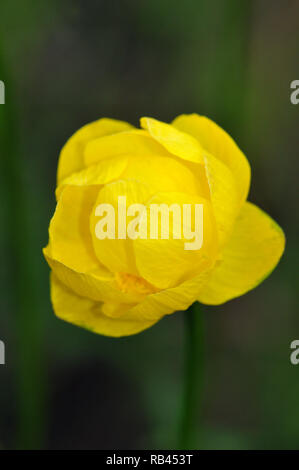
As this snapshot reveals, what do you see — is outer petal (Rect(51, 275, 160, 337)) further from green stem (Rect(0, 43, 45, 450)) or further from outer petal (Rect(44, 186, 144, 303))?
green stem (Rect(0, 43, 45, 450))

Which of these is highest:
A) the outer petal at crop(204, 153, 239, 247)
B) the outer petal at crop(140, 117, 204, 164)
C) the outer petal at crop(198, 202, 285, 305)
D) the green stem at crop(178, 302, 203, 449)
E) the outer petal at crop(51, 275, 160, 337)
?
the outer petal at crop(140, 117, 204, 164)

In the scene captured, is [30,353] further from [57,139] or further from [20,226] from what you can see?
[57,139]

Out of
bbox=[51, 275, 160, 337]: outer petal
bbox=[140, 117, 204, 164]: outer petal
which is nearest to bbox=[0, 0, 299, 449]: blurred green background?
bbox=[51, 275, 160, 337]: outer petal

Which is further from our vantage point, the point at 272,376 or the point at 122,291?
the point at 272,376

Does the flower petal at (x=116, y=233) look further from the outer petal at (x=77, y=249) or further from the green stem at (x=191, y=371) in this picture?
the green stem at (x=191, y=371)

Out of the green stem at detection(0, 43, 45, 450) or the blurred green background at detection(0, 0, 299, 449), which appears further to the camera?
the blurred green background at detection(0, 0, 299, 449)

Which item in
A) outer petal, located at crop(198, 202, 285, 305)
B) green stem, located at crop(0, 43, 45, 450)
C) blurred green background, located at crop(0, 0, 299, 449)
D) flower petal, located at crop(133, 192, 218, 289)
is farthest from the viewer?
blurred green background, located at crop(0, 0, 299, 449)

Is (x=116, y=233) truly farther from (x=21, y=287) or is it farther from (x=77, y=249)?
(x=21, y=287)

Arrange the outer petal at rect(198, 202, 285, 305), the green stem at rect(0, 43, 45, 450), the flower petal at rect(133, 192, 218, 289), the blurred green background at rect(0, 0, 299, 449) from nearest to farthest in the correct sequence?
the flower petal at rect(133, 192, 218, 289)
the outer petal at rect(198, 202, 285, 305)
the green stem at rect(0, 43, 45, 450)
the blurred green background at rect(0, 0, 299, 449)
